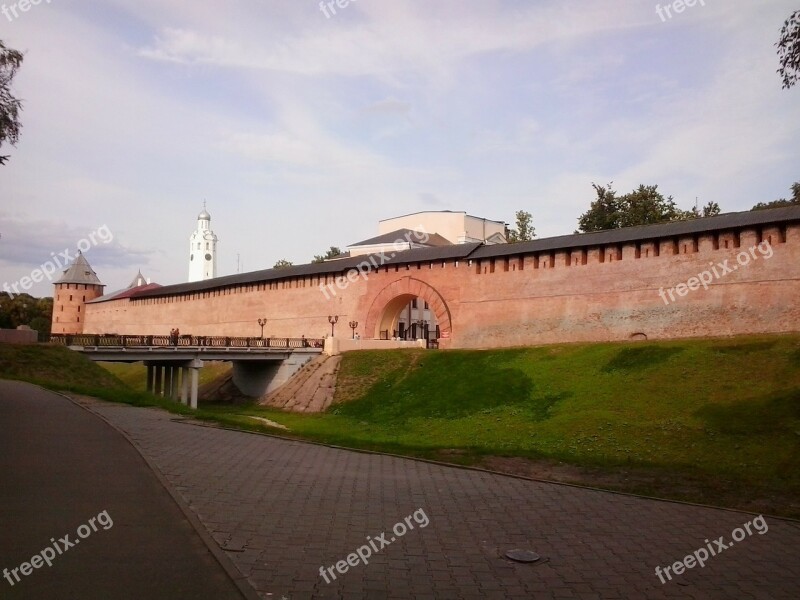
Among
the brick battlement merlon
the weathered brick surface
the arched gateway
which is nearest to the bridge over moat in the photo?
the arched gateway

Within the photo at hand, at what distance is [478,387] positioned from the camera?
2380 centimetres

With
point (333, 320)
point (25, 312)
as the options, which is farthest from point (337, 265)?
point (25, 312)

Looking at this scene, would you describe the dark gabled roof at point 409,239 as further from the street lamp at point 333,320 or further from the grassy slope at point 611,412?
the grassy slope at point 611,412

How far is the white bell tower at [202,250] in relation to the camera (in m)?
96.5

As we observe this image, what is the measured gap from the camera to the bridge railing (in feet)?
85.7

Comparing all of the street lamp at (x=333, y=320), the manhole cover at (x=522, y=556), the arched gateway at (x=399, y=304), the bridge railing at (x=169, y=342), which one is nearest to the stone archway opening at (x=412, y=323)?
the arched gateway at (x=399, y=304)

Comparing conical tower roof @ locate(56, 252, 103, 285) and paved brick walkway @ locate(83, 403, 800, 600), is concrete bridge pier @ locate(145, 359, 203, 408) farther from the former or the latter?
conical tower roof @ locate(56, 252, 103, 285)

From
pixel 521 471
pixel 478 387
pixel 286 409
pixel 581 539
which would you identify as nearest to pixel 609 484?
pixel 521 471

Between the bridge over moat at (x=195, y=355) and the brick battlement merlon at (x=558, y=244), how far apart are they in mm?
5870

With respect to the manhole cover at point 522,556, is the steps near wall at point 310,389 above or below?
above

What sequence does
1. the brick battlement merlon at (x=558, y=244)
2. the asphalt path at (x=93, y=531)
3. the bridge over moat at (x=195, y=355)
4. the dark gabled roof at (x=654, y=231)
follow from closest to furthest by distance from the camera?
the asphalt path at (x=93, y=531) < the dark gabled roof at (x=654, y=231) < the brick battlement merlon at (x=558, y=244) < the bridge over moat at (x=195, y=355)

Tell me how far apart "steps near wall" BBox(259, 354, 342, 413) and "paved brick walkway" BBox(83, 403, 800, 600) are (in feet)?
59.8

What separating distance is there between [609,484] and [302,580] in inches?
247

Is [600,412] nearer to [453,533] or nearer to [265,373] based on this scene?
[453,533]
